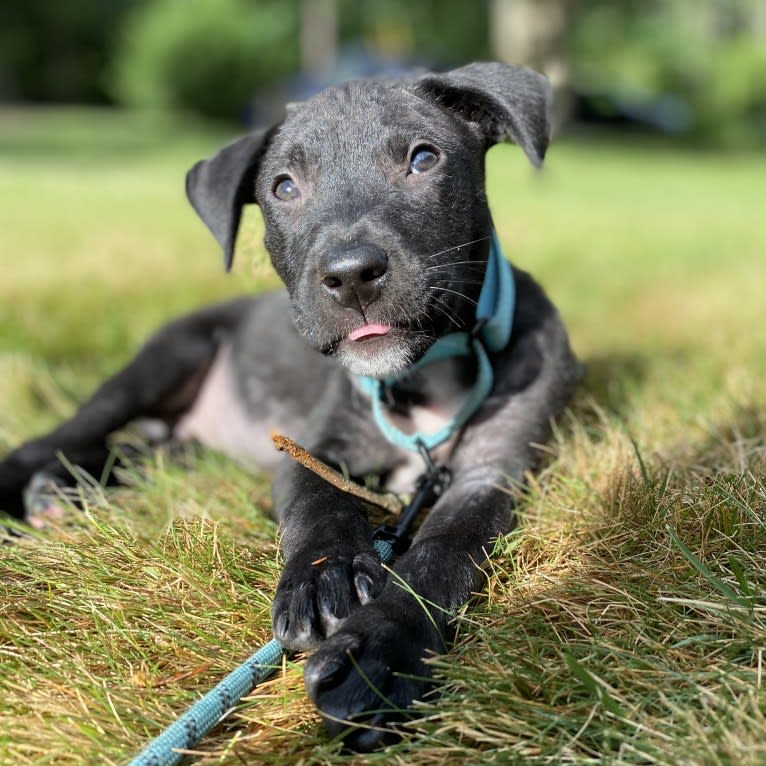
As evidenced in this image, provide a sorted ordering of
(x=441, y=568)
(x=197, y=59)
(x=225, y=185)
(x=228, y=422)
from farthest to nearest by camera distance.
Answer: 1. (x=197, y=59)
2. (x=228, y=422)
3. (x=225, y=185)
4. (x=441, y=568)

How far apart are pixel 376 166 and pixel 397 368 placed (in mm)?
715

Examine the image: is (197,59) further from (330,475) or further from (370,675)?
(370,675)

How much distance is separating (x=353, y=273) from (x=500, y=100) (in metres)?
0.96

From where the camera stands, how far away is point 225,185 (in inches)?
142

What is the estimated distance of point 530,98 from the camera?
11.0 ft

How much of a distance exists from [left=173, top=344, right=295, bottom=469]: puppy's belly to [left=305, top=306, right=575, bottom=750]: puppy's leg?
1.50 meters

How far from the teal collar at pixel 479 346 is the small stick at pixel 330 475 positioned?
0.89 ft

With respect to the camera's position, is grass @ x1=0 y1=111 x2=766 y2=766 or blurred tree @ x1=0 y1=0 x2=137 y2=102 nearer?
grass @ x1=0 y1=111 x2=766 y2=766

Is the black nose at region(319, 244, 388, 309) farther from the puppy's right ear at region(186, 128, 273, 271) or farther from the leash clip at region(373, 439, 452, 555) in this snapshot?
the puppy's right ear at region(186, 128, 273, 271)

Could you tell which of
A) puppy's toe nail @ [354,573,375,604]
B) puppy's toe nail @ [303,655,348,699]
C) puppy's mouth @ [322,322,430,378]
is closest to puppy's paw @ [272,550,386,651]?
puppy's toe nail @ [354,573,375,604]

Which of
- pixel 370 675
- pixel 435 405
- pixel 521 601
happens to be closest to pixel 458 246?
pixel 435 405

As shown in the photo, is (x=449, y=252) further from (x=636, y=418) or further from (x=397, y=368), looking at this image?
(x=636, y=418)

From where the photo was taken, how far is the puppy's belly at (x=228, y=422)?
478cm

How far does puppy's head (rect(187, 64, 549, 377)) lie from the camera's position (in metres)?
2.93
